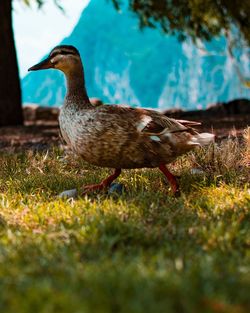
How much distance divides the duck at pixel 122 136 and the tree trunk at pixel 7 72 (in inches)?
314

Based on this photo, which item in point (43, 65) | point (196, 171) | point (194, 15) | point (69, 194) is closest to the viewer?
point (69, 194)

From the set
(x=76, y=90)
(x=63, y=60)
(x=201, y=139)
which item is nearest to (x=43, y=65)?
(x=63, y=60)

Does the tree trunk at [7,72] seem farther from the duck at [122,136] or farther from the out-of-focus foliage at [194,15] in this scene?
the duck at [122,136]

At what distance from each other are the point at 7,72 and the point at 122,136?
28.5 ft

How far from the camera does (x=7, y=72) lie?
12656mm

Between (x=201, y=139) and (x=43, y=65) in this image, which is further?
(x=43, y=65)

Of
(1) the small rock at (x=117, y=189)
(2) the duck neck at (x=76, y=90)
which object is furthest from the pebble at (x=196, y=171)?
(2) the duck neck at (x=76, y=90)

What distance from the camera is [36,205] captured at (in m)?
4.26

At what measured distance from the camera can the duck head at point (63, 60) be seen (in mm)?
5117

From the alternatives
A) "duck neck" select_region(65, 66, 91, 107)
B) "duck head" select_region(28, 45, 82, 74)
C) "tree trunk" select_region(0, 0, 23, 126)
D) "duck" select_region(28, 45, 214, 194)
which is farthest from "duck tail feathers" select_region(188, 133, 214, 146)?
"tree trunk" select_region(0, 0, 23, 126)

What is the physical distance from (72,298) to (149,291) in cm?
29

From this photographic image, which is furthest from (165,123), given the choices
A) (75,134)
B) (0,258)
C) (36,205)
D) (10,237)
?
(0,258)

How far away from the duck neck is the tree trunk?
772 cm

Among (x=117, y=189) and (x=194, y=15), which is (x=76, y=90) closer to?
(x=117, y=189)
